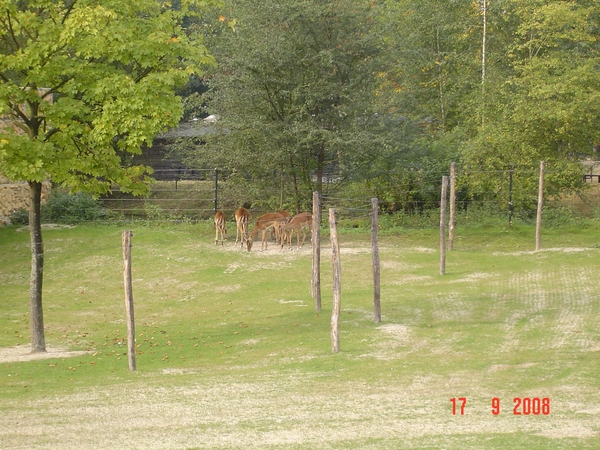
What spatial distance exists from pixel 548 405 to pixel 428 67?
29.6m

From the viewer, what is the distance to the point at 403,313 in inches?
594

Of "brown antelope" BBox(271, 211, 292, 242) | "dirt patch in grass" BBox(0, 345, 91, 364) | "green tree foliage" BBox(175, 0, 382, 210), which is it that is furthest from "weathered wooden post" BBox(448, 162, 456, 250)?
"dirt patch in grass" BBox(0, 345, 91, 364)

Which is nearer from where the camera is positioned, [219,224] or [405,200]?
[219,224]

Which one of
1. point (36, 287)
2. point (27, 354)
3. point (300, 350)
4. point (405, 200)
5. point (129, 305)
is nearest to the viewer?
point (129, 305)

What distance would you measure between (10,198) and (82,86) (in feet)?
49.8

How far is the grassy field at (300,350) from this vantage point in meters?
8.35

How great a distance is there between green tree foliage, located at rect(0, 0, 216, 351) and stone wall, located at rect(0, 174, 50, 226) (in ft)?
44.9

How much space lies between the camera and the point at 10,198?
2639 centimetres

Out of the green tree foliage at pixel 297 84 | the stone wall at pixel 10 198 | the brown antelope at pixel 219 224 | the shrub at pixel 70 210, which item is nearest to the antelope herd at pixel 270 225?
the brown antelope at pixel 219 224

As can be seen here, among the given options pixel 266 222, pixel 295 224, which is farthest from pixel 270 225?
pixel 295 224

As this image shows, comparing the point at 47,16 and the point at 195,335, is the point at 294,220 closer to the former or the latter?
the point at 195,335

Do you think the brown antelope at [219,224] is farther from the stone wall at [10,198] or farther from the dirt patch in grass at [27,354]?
the dirt patch in grass at [27,354]

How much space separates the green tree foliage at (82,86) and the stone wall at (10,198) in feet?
44.9

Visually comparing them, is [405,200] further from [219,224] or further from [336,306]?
[336,306]
